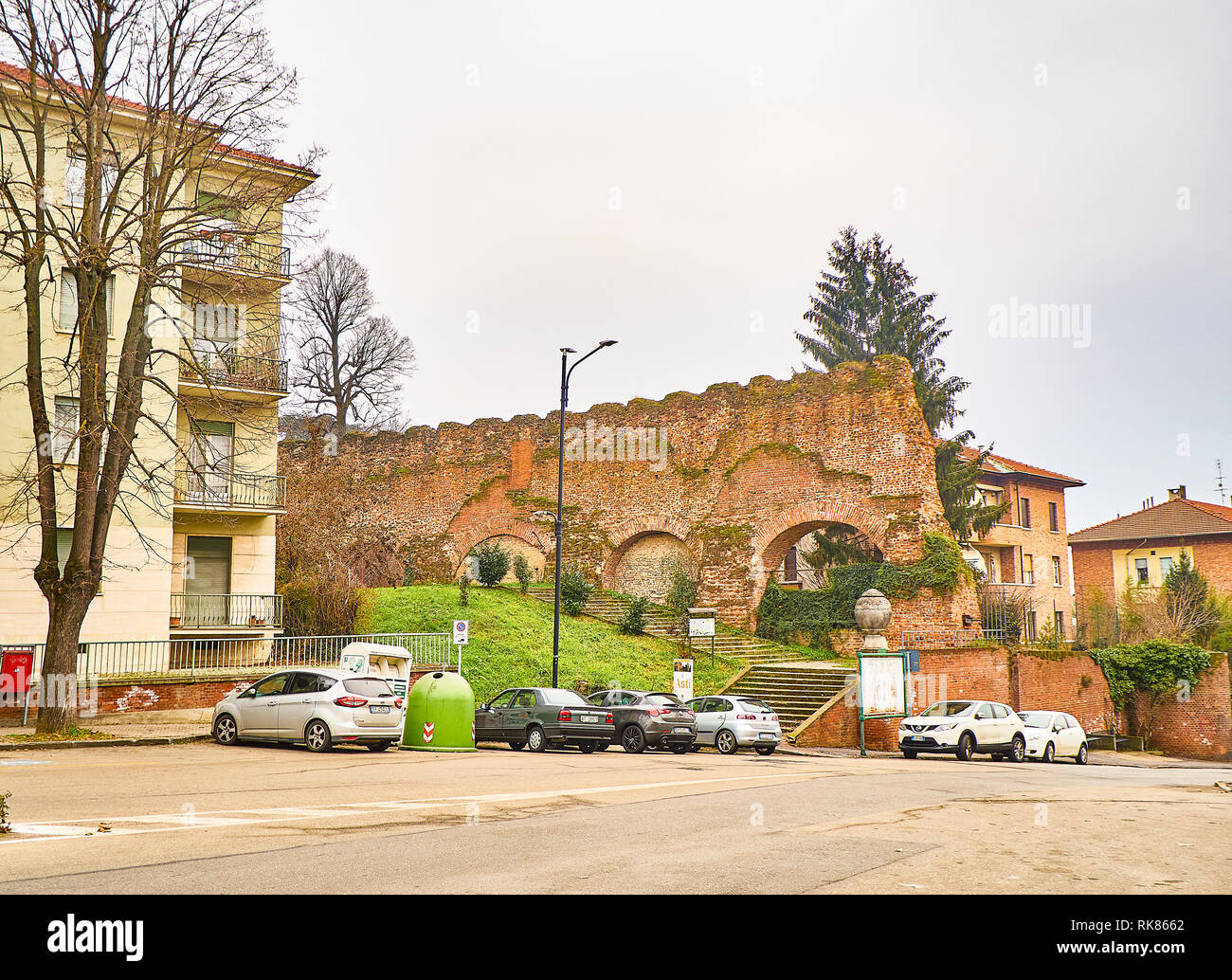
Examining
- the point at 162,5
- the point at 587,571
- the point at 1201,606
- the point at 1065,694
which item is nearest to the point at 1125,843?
the point at 162,5

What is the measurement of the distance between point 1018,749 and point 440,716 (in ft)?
43.7

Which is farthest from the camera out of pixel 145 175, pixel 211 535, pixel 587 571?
pixel 587 571

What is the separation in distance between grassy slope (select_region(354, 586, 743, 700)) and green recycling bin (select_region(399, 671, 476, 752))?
20.0 feet

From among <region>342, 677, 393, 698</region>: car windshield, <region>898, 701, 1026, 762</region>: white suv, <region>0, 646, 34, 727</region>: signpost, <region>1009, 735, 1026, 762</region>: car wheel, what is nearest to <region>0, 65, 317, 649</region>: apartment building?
<region>0, 646, 34, 727</region>: signpost

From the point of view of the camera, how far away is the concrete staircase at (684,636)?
32.6 m

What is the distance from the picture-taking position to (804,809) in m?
11.2

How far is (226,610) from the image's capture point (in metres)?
27.4

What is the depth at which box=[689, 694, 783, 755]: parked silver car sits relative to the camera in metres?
22.7

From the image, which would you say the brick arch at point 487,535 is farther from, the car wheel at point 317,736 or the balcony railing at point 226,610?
the car wheel at point 317,736

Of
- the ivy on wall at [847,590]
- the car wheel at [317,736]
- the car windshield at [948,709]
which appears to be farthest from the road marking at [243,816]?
the ivy on wall at [847,590]

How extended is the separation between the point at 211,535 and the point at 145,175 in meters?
11.2

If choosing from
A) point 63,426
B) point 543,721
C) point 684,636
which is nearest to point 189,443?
point 63,426

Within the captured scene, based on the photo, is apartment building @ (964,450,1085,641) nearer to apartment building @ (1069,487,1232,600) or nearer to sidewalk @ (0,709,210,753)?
apartment building @ (1069,487,1232,600)
